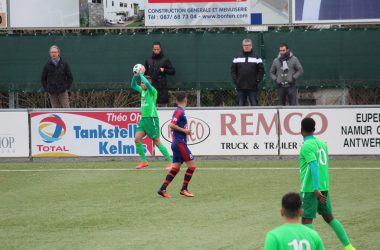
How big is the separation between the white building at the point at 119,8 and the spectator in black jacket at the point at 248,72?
322cm

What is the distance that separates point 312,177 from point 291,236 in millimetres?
3693

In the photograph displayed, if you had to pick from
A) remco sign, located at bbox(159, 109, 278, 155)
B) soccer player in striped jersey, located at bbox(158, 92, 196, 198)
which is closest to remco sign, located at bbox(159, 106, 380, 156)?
remco sign, located at bbox(159, 109, 278, 155)

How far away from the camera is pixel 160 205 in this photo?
14945mm

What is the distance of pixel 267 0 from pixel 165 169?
5833 millimetres

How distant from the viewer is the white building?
76.9ft

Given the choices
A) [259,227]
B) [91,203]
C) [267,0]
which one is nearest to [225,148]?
[267,0]

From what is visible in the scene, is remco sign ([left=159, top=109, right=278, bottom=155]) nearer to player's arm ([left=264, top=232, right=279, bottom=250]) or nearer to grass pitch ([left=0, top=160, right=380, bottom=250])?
grass pitch ([left=0, top=160, right=380, bottom=250])

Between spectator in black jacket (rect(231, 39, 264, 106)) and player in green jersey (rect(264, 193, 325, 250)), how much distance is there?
14.9 m

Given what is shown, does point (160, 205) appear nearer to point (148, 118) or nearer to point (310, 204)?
point (148, 118)

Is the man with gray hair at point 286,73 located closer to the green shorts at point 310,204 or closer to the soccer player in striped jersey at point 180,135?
the soccer player in striped jersey at point 180,135

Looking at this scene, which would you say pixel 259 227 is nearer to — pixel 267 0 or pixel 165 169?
pixel 165 169

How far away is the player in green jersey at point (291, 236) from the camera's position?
268 inches

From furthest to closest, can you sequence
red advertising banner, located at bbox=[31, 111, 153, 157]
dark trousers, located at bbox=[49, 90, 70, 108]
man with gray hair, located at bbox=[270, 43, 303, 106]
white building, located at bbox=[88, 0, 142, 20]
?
white building, located at bbox=[88, 0, 142, 20]
dark trousers, located at bbox=[49, 90, 70, 108]
man with gray hair, located at bbox=[270, 43, 303, 106]
red advertising banner, located at bbox=[31, 111, 153, 157]

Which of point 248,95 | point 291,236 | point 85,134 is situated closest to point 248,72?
point 248,95
